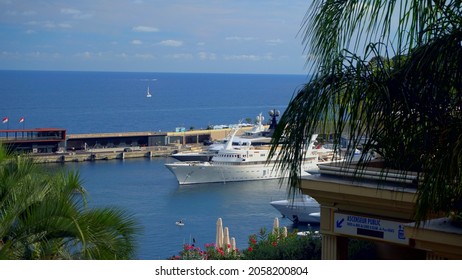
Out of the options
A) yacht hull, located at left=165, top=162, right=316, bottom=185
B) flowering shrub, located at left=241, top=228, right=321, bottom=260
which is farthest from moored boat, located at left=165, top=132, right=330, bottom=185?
flowering shrub, located at left=241, top=228, right=321, bottom=260

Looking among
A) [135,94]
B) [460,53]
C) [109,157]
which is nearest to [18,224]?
[460,53]

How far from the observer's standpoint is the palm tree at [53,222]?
286 cm

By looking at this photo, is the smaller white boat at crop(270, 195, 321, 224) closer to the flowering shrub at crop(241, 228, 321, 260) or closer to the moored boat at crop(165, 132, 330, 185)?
the moored boat at crop(165, 132, 330, 185)

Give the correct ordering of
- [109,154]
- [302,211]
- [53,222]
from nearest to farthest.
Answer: [53,222] → [302,211] → [109,154]

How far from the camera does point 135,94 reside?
10756 cm

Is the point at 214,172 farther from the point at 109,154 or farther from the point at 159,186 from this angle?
the point at 109,154

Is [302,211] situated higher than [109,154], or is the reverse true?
[109,154]

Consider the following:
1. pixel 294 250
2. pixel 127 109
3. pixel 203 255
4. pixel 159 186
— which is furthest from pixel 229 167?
pixel 127 109

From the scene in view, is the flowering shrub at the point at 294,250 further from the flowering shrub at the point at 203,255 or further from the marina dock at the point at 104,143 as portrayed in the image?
the marina dock at the point at 104,143

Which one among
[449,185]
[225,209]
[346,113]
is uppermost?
[346,113]

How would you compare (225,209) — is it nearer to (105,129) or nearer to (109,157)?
Answer: (109,157)

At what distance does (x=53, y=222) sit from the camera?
286 cm

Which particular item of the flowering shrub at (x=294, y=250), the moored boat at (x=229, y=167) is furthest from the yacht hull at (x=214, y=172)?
the flowering shrub at (x=294, y=250)
